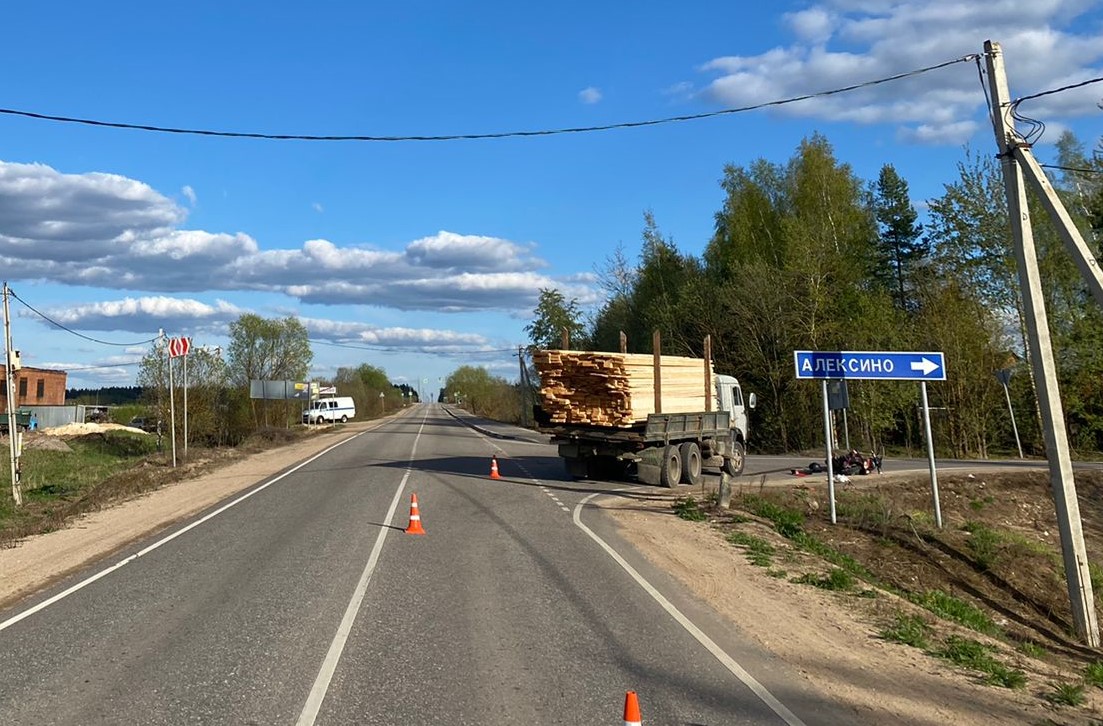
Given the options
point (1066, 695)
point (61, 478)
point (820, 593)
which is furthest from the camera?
point (61, 478)

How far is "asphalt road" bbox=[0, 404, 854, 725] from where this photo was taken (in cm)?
583

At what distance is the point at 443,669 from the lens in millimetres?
6664

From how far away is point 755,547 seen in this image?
13219 mm

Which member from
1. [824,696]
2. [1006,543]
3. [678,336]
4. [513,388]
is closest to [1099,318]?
[678,336]

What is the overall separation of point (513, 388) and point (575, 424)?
7196cm

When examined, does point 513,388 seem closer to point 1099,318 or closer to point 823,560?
point 1099,318

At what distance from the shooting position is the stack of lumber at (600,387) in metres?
20.6

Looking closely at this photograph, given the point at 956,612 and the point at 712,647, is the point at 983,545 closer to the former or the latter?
the point at 956,612

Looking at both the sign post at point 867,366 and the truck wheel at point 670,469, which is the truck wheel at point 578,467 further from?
the sign post at point 867,366

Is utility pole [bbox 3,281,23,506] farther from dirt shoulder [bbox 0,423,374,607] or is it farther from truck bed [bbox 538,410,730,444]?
truck bed [bbox 538,410,730,444]

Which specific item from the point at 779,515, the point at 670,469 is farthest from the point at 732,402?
the point at 779,515

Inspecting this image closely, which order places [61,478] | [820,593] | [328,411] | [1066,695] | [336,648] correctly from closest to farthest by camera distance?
[1066,695], [336,648], [820,593], [61,478], [328,411]

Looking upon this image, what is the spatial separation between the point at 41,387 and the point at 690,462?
4057 inches

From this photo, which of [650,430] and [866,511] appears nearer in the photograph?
[866,511]
